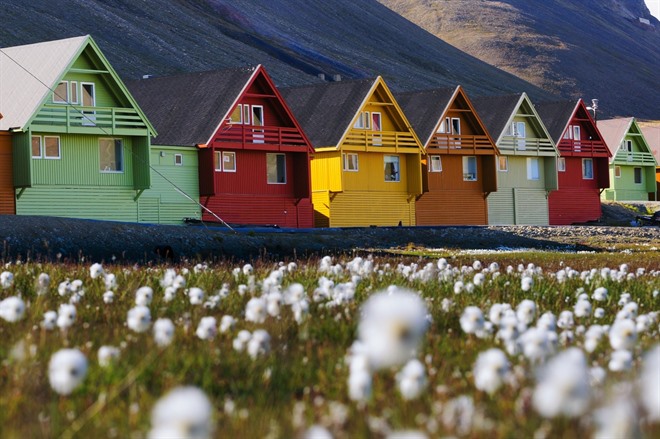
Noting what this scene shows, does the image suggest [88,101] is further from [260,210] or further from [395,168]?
[395,168]

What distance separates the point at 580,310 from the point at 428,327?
132 centimetres

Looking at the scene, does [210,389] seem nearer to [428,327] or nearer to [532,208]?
[428,327]

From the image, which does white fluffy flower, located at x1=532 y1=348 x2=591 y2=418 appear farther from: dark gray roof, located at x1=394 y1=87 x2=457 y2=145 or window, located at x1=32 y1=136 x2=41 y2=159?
dark gray roof, located at x1=394 y1=87 x2=457 y2=145

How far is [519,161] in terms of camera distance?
236 ft

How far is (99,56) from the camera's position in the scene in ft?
160

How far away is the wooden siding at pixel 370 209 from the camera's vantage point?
5978 centimetres

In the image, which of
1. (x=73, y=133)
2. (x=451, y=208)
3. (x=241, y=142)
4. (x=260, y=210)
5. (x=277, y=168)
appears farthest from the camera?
(x=451, y=208)

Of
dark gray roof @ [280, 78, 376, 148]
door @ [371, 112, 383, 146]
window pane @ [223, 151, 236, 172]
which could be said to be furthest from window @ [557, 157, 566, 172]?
window pane @ [223, 151, 236, 172]

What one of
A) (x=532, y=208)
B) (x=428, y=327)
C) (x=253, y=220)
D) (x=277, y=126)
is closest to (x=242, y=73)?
(x=277, y=126)

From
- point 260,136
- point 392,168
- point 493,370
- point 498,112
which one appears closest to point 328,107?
point 392,168

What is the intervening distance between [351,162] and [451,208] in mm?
8055

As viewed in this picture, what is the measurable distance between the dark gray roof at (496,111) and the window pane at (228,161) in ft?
59.4

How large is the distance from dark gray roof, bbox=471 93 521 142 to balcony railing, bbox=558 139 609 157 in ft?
18.6

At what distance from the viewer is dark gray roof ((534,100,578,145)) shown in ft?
244
